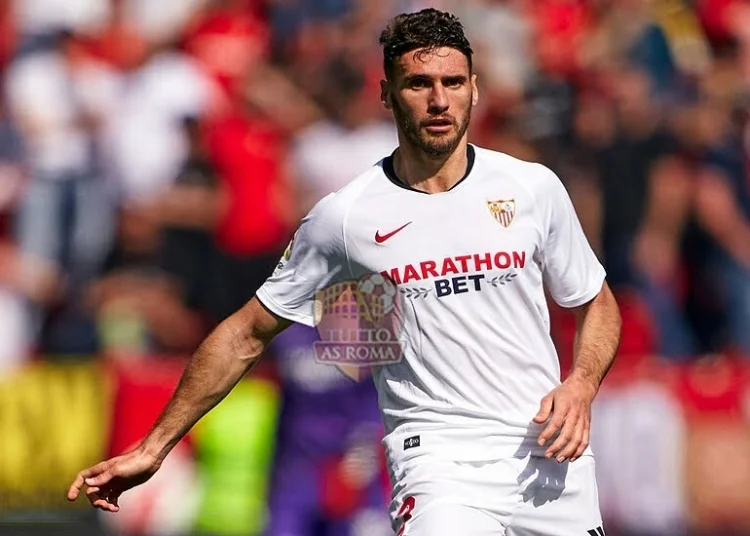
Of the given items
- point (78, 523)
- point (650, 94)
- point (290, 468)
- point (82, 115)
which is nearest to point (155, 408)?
point (78, 523)

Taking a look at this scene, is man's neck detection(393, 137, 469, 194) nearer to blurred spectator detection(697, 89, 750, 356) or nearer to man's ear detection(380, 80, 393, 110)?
man's ear detection(380, 80, 393, 110)

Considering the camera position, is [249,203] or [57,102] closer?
[249,203]

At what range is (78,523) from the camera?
1091 cm

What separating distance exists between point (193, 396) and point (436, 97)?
1.45m

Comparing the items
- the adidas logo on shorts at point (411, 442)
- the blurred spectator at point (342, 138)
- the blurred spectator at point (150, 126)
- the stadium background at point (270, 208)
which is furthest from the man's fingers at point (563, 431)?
the blurred spectator at point (150, 126)

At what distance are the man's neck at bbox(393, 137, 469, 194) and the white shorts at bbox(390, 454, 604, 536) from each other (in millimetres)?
1024

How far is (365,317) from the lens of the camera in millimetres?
6105

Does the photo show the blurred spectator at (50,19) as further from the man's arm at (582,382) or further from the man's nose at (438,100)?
the man's arm at (582,382)

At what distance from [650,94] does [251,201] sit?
11.6ft

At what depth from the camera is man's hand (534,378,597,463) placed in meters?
5.36

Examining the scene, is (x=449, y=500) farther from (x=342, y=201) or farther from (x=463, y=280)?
(x=342, y=201)

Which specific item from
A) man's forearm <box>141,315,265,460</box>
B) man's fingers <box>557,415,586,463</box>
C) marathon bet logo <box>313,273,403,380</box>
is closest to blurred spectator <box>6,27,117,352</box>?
marathon bet logo <box>313,273,403,380</box>

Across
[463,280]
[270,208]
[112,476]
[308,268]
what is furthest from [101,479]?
[270,208]

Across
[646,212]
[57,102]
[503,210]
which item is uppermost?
[57,102]
